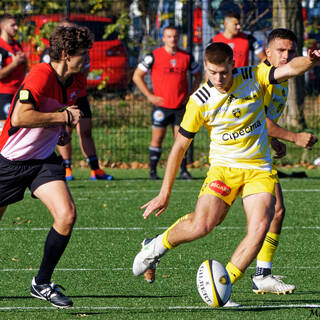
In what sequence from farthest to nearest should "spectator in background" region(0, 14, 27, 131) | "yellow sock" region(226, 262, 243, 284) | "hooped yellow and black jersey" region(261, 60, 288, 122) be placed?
"spectator in background" region(0, 14, 27, 131), "hooped yellow and black jersey" region(261, 60, 288, 122), "yellow sock" region(226, 262, 243, 284)

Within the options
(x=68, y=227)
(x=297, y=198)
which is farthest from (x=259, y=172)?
(x=297, y=198)

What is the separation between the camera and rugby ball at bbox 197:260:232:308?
17.7ft

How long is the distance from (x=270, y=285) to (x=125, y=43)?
9.12 metres

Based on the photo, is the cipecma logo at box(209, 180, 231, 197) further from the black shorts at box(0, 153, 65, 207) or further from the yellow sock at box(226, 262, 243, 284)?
the black shorts at box(0, 153, 65, 207)

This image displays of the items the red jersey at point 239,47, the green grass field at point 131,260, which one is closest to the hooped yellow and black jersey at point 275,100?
→ the green grass field at point 131,260

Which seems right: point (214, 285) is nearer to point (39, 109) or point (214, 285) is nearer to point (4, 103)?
point (39, 109)

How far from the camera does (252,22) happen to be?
1438cm

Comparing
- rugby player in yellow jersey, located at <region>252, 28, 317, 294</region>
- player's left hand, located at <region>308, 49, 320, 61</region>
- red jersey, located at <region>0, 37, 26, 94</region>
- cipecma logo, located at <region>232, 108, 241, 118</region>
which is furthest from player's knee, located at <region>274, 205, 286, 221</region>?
red jersey, located at <region>0, 37, 26, 94</region>

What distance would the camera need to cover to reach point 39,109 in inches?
234

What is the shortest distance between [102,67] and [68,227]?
891 cm

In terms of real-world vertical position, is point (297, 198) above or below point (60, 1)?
below

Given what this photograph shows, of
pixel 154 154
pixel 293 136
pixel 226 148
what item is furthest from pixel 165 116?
pixel 226 148

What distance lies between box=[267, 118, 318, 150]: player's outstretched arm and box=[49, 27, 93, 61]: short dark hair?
1.63 m

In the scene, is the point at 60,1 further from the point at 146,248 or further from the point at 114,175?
the point at 146,248
